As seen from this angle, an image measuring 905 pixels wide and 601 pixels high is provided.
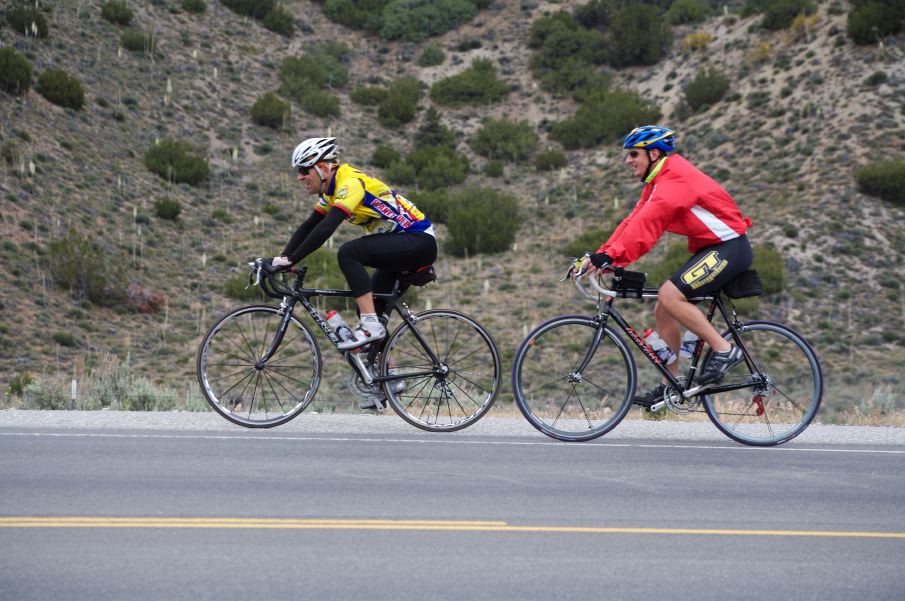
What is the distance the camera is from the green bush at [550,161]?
150ft

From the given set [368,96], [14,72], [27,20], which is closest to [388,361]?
[14,72]

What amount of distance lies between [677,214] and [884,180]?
2972cm

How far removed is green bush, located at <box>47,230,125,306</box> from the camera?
29312 mm

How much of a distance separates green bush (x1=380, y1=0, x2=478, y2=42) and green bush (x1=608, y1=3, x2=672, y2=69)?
9.20 m

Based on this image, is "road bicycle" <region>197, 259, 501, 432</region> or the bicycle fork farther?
the bicycle fork

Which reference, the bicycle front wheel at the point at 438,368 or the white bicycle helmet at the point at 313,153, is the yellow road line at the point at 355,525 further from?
the white bicycle helmet at the point at 313,153

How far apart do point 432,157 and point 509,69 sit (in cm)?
Answer: 1044

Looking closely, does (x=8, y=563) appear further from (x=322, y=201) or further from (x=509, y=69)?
(x=509, y=69)

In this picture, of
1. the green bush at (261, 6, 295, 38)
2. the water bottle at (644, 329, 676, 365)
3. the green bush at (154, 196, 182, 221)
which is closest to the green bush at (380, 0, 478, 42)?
the green bush at (261, 6, 295, 38)

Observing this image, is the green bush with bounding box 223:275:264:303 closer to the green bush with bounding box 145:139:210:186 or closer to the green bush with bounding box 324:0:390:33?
the green bush with bounding box 145:139:210:186

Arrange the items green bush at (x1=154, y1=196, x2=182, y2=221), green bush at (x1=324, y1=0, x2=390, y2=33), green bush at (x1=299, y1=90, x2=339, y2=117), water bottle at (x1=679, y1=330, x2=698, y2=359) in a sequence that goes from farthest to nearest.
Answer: green bush at (x1=324, y1=0, x2=390, y2=33), green bush at (x1=299, y1=90, x2=339, y2=117), green bush at (x1=154, y1=196, x2=182, y2=221), water bottle at (x1=679, y1=330, x2=698, y2=359)

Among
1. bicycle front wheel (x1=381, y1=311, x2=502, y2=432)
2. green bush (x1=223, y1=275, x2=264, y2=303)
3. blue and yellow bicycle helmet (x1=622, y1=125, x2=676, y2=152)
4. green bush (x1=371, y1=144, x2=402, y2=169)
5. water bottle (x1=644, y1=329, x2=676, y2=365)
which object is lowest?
green bush (x1=223, y1=275, x2=264, y2=303)

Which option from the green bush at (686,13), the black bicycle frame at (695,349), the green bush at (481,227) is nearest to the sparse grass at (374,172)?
the green bush at (481,227)

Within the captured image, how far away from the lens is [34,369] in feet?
81.7
